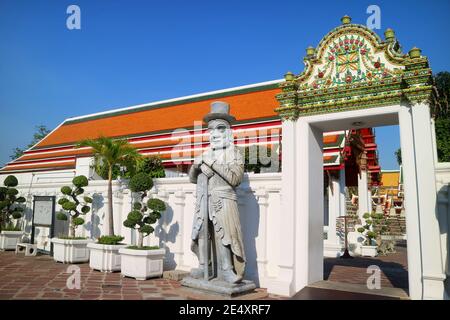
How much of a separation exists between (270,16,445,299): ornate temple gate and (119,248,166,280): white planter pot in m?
2.50

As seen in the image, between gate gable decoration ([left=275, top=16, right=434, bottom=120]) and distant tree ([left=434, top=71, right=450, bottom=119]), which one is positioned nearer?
gate gable decoration ([left=275, top=16, right=434, bottom=120])

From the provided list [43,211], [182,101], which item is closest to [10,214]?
[43,211]

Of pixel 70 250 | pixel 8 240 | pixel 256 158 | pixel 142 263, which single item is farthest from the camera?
pixel 256 158

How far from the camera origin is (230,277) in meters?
5.93

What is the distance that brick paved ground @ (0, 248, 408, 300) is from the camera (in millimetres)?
5984

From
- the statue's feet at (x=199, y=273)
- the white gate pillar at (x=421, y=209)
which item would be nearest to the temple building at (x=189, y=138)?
the statue's feet at (x=199, y=273)

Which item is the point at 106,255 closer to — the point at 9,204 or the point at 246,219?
the point at 246,219

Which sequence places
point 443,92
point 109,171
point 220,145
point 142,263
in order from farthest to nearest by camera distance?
point 443,92
point 109,171
point 142,263
point 220,145

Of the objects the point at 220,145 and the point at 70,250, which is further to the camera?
the point at 70,250

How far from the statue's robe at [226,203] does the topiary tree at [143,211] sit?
1.90 m

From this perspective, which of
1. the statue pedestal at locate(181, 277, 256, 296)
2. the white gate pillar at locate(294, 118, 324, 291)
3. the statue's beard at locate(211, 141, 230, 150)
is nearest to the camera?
the statue pedestal at locate(181, 277, 256, 296)

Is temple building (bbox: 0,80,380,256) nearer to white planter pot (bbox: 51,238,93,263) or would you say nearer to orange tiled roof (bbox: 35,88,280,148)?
orange tiled roof (bbox: 35,88,280,148)

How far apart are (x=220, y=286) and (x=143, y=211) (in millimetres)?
3225

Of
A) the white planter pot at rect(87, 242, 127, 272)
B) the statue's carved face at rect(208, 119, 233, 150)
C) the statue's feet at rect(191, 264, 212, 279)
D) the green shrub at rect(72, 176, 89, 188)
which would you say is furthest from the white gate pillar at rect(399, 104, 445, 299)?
the green shrub at rect(72, 176, 89, 188)
